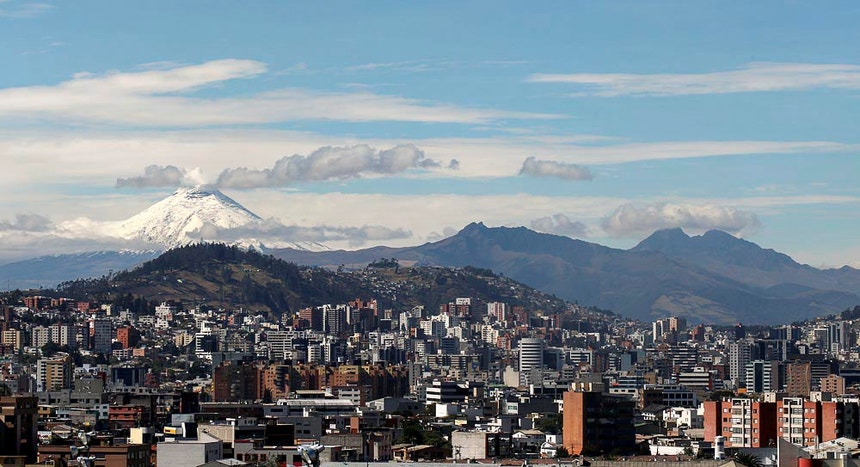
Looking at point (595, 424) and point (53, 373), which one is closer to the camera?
point (595, 424)

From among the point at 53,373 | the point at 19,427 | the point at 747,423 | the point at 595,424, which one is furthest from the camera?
the point at 53,373

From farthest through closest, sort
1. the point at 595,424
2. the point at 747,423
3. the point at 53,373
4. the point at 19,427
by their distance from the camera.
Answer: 1. the point at 53,373
2. the point at 595,424
3. the point at 747,423
4. the point at 19,427

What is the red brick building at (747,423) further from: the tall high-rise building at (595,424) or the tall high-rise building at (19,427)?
the tall high-rise building at (19,427)

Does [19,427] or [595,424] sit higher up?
[19,427]

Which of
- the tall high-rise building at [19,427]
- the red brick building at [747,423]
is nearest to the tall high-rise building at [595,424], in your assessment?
the red brick building at [747,423]

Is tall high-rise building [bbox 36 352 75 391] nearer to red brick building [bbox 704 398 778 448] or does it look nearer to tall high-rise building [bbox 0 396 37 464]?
red brick building [bbox 704 398 778 448]

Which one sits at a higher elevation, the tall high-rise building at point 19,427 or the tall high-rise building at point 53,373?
the tall high-rise building at point 19,427

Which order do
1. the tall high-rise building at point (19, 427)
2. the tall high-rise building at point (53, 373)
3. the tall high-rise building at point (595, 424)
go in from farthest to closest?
the tall high-rise building at point (53, 373)
the tall high-rise building at point (595, 424)
the tall high-rise building at point (19, 427)

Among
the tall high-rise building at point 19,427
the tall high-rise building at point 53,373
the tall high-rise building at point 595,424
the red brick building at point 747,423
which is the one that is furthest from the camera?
the tall high-rise building at point 53,373

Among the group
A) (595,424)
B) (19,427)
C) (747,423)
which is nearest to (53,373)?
(595,424)

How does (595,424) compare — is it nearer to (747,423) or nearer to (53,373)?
(747,423)

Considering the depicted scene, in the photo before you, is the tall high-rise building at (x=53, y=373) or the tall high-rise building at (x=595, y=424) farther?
the tall high-rise building at (x=53, y=373)

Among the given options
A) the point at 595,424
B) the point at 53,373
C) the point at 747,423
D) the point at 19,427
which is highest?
the point at 19,427
